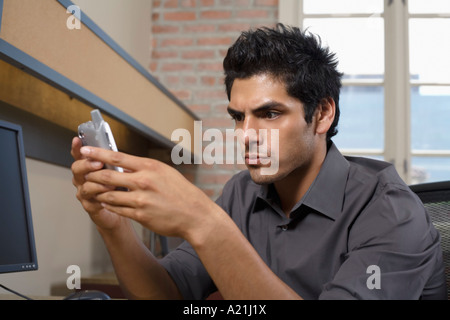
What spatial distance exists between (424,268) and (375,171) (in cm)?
28

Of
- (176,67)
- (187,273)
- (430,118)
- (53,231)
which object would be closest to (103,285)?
(53,231)

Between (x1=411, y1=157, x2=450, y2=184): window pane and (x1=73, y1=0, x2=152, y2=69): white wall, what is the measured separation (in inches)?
64.7

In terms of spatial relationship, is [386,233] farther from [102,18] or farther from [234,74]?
[102,18]

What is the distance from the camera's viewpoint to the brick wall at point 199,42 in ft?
9.09

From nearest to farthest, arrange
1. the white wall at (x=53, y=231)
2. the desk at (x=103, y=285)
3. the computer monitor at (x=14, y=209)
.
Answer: the computer monitor at (x=14, y=209) < the white wall at (x=53, y=231) < the desk at (x=103, y=285)

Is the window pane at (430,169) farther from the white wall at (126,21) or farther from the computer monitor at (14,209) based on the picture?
the computer monitor at (14,209)

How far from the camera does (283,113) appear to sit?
3.46ft

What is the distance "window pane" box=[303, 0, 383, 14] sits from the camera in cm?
286

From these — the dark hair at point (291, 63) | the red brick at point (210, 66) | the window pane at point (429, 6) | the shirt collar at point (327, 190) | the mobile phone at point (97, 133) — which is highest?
the window pane at point (429, 6)

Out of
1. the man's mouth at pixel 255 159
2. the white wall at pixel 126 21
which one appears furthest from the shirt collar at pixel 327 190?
the white wall at pixel 126 21

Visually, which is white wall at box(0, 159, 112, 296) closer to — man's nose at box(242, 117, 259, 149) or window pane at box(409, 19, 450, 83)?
man's nose at box(242, 117, 259, 149)

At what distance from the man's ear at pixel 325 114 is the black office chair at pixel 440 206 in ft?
0.82

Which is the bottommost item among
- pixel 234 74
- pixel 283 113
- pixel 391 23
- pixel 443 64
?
pixel 283 113

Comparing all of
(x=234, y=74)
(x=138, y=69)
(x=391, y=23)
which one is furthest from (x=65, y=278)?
(x=391, y=23)
